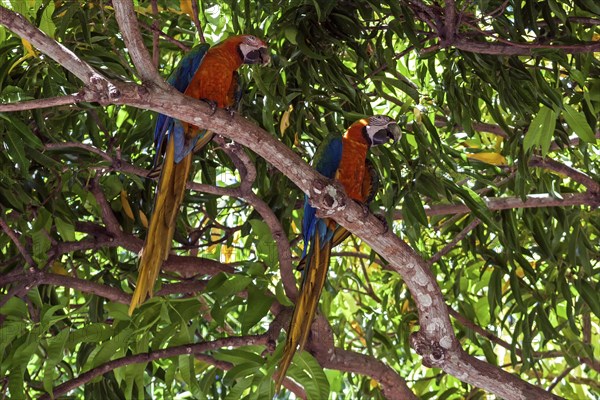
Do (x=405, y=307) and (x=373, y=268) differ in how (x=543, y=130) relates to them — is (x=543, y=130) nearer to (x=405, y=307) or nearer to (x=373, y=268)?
(x=405, y=307)

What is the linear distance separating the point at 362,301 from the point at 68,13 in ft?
5.03

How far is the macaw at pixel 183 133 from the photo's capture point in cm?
174

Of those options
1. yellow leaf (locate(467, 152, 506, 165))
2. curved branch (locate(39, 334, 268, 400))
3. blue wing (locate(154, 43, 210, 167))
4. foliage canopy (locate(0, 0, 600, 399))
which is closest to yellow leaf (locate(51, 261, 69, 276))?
foliage canopy (locate(0, 0, 600, 399))

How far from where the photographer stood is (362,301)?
2.92 metres

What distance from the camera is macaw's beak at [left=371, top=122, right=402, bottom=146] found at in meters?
1.93

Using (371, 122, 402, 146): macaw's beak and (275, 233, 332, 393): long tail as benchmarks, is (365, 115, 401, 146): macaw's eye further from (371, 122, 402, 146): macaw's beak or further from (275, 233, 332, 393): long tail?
(275, 233, 332, 393): long tail

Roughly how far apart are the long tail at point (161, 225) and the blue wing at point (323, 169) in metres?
0.26

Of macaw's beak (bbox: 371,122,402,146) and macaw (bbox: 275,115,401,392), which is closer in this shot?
macaw (bbox: 275,115,401,392)

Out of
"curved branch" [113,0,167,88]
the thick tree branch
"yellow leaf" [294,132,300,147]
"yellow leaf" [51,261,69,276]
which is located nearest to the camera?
"curved branch" [113,0,167,88]

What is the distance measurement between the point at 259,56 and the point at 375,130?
0.29 meters

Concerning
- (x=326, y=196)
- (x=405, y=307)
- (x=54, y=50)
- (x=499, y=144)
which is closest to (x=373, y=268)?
(x=405, y=307)

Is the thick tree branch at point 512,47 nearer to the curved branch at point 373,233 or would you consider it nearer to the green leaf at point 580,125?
the green leaf at point 580,125

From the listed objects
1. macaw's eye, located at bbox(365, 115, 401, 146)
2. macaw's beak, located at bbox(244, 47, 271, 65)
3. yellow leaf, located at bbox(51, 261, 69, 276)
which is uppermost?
macaw's beak, located at bbox(244, 47, 271, 65)

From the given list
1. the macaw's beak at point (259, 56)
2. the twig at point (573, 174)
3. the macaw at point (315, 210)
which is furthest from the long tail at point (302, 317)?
the twig at point (573, 174)
